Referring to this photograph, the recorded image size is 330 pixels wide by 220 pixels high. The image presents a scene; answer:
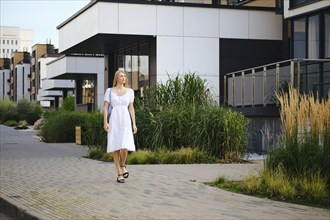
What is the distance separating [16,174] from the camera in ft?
40.3

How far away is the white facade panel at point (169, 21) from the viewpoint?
24219 millimetres

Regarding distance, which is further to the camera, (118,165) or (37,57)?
(37,57)

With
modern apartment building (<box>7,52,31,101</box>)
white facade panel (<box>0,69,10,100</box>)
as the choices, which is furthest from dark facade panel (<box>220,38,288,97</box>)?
white facade panel (<box>0,69,10,100</box>)

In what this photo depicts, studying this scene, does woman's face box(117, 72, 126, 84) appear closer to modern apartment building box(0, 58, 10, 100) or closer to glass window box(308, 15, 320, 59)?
glass window box(308, 15, 320, 59)

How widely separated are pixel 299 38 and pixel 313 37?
0.85m

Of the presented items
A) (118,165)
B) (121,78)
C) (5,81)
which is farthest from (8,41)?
(118,165)

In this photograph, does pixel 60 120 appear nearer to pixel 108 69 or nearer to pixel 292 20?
pixel 108 69

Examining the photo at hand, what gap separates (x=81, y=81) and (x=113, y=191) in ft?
139

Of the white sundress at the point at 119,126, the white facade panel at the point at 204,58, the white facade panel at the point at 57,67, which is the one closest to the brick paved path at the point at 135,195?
the white sundress at the point at 119,126

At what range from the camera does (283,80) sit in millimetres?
18719

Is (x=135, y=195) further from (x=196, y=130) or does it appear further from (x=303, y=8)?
(x=303, y=8)

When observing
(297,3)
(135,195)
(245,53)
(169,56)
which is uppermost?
(297,3)

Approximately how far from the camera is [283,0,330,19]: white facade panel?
20.6m

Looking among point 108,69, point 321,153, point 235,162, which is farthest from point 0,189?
point 108,69
